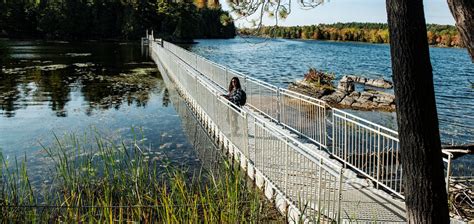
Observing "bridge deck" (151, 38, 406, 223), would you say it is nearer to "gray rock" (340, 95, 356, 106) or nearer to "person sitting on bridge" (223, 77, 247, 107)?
"person sitting on bridge" (223, 77, 247, 107)

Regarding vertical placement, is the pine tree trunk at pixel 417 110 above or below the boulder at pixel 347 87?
above

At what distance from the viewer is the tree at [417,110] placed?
3.26 m

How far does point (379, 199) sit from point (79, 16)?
10755 cm

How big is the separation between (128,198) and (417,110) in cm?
478

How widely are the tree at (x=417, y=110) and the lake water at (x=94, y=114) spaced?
511cm

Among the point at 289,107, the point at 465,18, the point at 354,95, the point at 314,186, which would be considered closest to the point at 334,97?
the point at 354,95

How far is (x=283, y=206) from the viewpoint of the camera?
7227 mm

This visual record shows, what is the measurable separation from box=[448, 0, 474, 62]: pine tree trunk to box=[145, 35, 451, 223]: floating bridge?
231cm

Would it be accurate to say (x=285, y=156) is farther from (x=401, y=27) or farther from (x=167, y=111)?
(x=167, y=111)

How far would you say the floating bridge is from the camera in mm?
6157

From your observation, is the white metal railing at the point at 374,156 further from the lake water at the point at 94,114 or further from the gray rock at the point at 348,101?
the gray rock at the point at 348,101

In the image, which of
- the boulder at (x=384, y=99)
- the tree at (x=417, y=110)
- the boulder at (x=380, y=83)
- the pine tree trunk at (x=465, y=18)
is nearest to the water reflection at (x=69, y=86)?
the boulder at (x=384, y=99)

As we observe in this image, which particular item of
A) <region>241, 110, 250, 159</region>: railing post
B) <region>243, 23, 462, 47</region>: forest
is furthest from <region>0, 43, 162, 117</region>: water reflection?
<region>243, 23, 462, 47</region>: forest

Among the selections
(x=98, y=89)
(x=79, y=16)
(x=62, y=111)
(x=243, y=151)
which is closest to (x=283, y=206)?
(x=243, y=151)
